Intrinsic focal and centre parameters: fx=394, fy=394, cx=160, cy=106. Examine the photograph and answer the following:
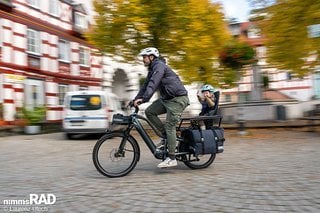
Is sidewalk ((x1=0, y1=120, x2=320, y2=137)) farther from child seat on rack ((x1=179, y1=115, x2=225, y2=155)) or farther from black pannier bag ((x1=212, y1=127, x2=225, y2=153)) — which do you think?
child seat on rack ((x1=179, y1=115, x2=225, y2=155))

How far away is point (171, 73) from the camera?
245 inches

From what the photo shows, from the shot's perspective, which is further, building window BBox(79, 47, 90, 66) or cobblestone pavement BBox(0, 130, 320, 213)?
building window BBox(79, 47, 90, 66)

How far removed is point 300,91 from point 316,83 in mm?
13263

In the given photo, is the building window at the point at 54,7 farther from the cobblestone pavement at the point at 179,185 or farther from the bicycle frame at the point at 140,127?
the bicycle frame at the point at 140,127

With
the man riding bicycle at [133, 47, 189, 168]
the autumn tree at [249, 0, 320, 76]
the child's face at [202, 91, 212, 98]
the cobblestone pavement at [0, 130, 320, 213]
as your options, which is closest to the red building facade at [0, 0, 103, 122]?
the autumn tree at [249, 0, 320, 76]

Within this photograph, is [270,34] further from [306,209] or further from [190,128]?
[306,209]

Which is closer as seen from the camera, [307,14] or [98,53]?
[307,14]

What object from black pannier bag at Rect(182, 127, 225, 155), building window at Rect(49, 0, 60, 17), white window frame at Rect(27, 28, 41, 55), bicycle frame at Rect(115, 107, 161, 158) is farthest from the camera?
building window at Rect(49, 0, 60, 17)

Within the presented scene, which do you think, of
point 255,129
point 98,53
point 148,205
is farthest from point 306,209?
point 98,53

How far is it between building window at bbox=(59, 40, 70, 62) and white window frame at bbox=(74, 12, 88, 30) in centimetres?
230

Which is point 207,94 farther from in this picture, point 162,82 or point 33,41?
point 33,41

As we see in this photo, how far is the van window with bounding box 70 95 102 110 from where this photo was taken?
14.9 metres

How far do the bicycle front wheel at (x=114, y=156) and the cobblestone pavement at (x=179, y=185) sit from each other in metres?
0.17

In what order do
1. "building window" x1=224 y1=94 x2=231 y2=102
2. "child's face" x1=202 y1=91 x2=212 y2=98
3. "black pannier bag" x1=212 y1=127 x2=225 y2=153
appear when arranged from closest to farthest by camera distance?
1. "black pannier bag" x1=212 y1=127 x2=225 y2=153
2. "child's face" x1=202 y1=91 x2=212 y2=98
3. "building window" x1=224 y1=94 x2=231 y2=102
